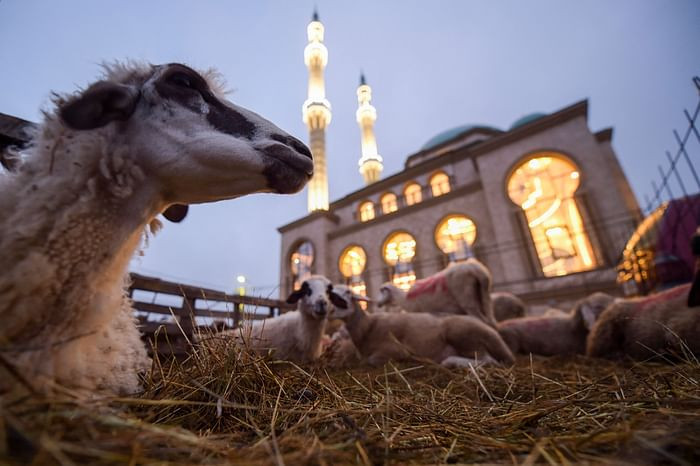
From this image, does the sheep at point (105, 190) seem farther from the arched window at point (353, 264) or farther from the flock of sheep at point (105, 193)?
the arched window at point (353, 264)

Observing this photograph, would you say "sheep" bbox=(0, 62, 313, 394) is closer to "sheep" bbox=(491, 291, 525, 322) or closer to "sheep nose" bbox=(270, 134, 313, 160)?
"sheep nose" bbox=(270, 134, 313, 160)

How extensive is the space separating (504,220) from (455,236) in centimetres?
319

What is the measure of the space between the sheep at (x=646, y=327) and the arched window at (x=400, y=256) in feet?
41.7

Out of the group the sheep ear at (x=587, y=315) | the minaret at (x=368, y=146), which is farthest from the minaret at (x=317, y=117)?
the sheep ear at (x=587, y=315)

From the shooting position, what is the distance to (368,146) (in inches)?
1369

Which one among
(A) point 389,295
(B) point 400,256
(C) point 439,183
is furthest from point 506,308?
(C) point 439,183

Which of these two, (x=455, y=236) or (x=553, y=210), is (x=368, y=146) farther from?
(x=553, y=210)

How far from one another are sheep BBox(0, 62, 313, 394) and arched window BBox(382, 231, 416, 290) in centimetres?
1611

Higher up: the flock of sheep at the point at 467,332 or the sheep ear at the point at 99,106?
the sheep ear at the point at 99,106

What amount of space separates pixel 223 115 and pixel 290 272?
21644mm

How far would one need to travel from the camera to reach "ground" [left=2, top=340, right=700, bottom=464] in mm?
619

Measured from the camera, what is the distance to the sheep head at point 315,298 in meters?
3.78

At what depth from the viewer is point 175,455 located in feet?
2.20

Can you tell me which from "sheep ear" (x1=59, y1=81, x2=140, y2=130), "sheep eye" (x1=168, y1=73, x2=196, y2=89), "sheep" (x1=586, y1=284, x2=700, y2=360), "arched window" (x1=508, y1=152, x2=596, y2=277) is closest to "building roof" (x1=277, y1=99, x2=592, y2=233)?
"arched window" (x1=508, y1=152, x2=596, y2=277)
